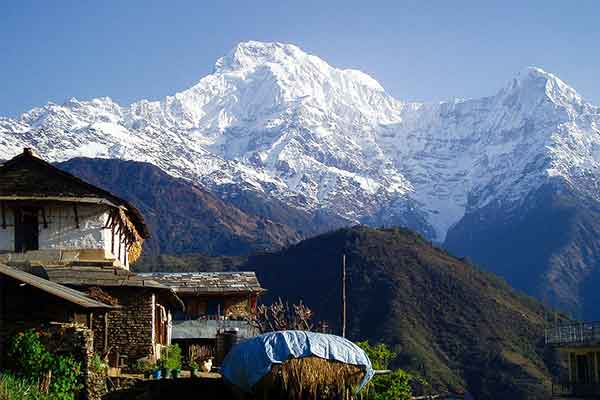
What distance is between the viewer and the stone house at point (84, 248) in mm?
36562

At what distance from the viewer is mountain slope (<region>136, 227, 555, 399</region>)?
10906cm

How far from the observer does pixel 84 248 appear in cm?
4112

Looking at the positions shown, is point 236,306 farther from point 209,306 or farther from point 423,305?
point 423,305

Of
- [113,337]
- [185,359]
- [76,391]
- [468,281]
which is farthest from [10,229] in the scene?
[468,281]

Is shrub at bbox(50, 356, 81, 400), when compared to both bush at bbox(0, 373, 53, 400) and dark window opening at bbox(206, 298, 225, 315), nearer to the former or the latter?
bush at bbox(0, 373, 53, 400)

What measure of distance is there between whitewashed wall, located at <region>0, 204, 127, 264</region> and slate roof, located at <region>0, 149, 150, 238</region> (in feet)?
1.68

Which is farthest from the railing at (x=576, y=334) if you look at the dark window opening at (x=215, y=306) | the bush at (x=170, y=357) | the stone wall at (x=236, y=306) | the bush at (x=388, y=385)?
the bush at (x=170, y=357)

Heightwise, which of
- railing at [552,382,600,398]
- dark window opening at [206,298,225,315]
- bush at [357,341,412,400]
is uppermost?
dark window opening at [206,298,225,315]

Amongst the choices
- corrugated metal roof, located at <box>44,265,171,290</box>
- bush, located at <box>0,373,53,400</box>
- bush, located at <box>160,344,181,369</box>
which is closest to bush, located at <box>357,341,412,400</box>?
bush, located at <box>160,344,181,369</box>

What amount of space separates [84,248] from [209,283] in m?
16.6

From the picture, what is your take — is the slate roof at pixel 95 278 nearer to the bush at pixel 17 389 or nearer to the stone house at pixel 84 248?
the stone house at pixel 84 248

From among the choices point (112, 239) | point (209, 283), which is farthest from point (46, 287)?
point (209, 283)

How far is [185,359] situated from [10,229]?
10710mm

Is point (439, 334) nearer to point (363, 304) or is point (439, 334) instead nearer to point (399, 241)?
point (363, 304)
